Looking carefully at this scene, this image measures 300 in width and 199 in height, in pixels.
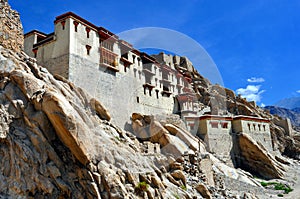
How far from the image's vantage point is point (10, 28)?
1658 cm

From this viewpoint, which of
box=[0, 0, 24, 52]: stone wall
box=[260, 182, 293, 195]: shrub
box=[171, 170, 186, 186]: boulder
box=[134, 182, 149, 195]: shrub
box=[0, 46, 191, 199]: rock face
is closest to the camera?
box=[0, 46, 191, 199]: rock face

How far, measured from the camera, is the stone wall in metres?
16.1

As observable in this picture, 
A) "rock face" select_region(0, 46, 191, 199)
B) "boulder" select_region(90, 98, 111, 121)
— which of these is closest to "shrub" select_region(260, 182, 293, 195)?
"boulder" select_region(90, 98, 111, 121)

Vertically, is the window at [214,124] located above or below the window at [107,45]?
below

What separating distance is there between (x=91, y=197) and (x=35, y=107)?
17.5 feet

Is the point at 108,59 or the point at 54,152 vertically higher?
the point at 108,59

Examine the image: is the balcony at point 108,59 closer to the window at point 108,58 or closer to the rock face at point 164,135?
the window at point 108,58

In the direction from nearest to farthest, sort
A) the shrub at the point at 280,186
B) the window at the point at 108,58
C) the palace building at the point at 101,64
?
1. the palace building at the point at 101,64
2. the window at the point at 108,58
3. the shrub at the point at 280,186

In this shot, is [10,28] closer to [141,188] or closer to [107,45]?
[141,188]

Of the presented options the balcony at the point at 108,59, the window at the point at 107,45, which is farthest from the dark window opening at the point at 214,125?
the window at the point at 107,45

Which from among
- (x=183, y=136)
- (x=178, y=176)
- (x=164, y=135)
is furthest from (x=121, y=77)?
(x=178, y=176)

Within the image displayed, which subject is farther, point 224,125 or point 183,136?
point 224,125

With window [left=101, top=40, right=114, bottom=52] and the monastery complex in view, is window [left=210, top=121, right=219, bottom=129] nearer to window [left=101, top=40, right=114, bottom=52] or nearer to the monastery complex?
the monastery complex

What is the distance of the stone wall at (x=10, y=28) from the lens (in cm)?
1609
